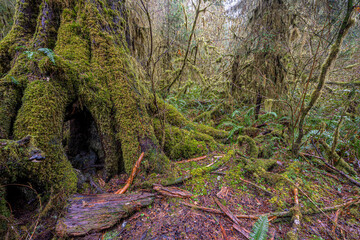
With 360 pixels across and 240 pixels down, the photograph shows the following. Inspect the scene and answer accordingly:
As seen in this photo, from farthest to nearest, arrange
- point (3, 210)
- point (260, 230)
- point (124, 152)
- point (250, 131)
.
Result: point (250, 131), point (124, 152), point (3, 210), point (260, 230)

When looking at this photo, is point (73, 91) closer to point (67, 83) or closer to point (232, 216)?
point (67, 83)

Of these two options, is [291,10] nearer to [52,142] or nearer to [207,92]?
[207,92]

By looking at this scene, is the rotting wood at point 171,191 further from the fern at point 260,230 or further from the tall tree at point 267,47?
the tall tree at point 267,47

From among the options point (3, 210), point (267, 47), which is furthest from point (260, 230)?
point (267, 47)

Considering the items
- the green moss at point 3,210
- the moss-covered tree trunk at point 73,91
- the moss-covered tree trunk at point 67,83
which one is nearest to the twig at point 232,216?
the moss-covered tree trunk at point 73,91

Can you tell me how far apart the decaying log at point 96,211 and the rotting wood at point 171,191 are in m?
0.12

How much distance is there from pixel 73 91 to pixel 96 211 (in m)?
1.73

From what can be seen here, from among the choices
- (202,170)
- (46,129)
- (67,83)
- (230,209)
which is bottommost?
(230,209)

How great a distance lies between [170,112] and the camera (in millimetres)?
3428

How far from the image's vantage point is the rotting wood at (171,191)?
1.98 meters

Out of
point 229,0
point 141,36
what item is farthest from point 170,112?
point 229,0

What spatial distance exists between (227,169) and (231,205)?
0.71 m

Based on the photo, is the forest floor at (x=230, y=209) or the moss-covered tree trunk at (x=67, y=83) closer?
the forest floor at (x=230, y=209)

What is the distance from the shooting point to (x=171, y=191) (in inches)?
79.4
